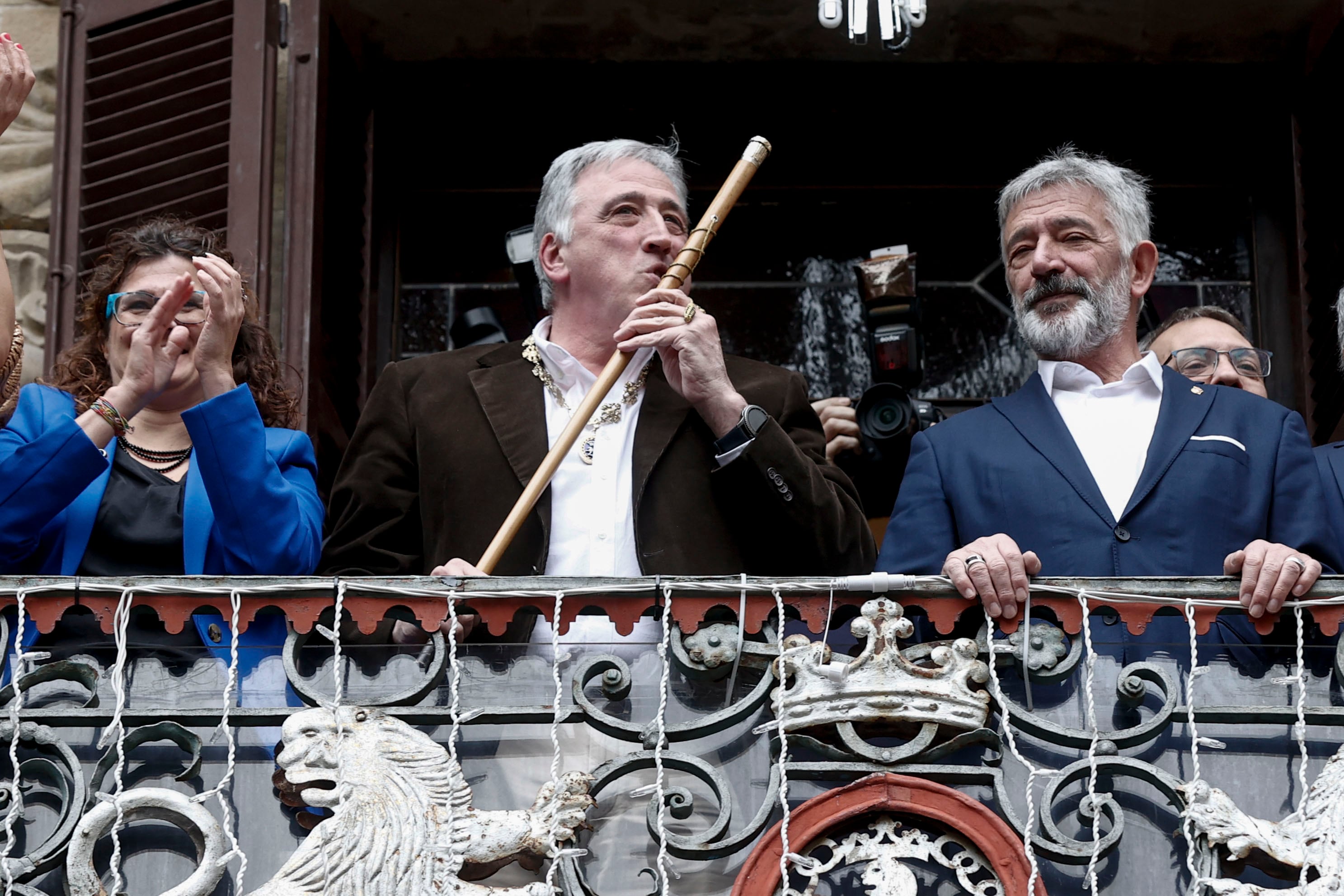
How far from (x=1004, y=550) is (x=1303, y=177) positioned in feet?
11.1

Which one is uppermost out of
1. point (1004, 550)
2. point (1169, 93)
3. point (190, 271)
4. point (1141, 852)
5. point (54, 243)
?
point (1169, 93)

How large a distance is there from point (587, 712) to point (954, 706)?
699 mm

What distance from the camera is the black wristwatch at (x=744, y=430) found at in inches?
190

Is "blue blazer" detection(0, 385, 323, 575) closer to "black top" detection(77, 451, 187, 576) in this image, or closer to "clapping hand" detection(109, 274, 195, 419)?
"black top" detection(77, 451, 187, 576)

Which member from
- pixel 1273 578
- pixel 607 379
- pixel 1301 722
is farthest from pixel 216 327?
pixel 1301 722

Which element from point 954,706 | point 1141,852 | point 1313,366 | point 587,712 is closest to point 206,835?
point 587,712

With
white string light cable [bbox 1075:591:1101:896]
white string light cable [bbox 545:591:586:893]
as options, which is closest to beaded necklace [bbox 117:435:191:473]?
white string light cable [bbox 545:591:586:893]

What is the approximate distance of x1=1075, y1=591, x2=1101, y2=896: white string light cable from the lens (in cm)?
415

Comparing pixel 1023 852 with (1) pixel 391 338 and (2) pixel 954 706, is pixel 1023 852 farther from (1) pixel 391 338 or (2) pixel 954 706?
(1) pixel 391 338

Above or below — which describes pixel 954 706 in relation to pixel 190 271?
below

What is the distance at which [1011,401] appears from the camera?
208 inches

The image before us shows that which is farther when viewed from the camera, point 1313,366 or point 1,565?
point 1313,366

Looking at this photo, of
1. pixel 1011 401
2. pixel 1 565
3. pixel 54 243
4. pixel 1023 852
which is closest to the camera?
pixel 1023 852

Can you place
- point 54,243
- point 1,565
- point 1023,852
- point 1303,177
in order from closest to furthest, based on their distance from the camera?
point 1023,852 < point 1,565 < point 54,243 < point 1303,177
